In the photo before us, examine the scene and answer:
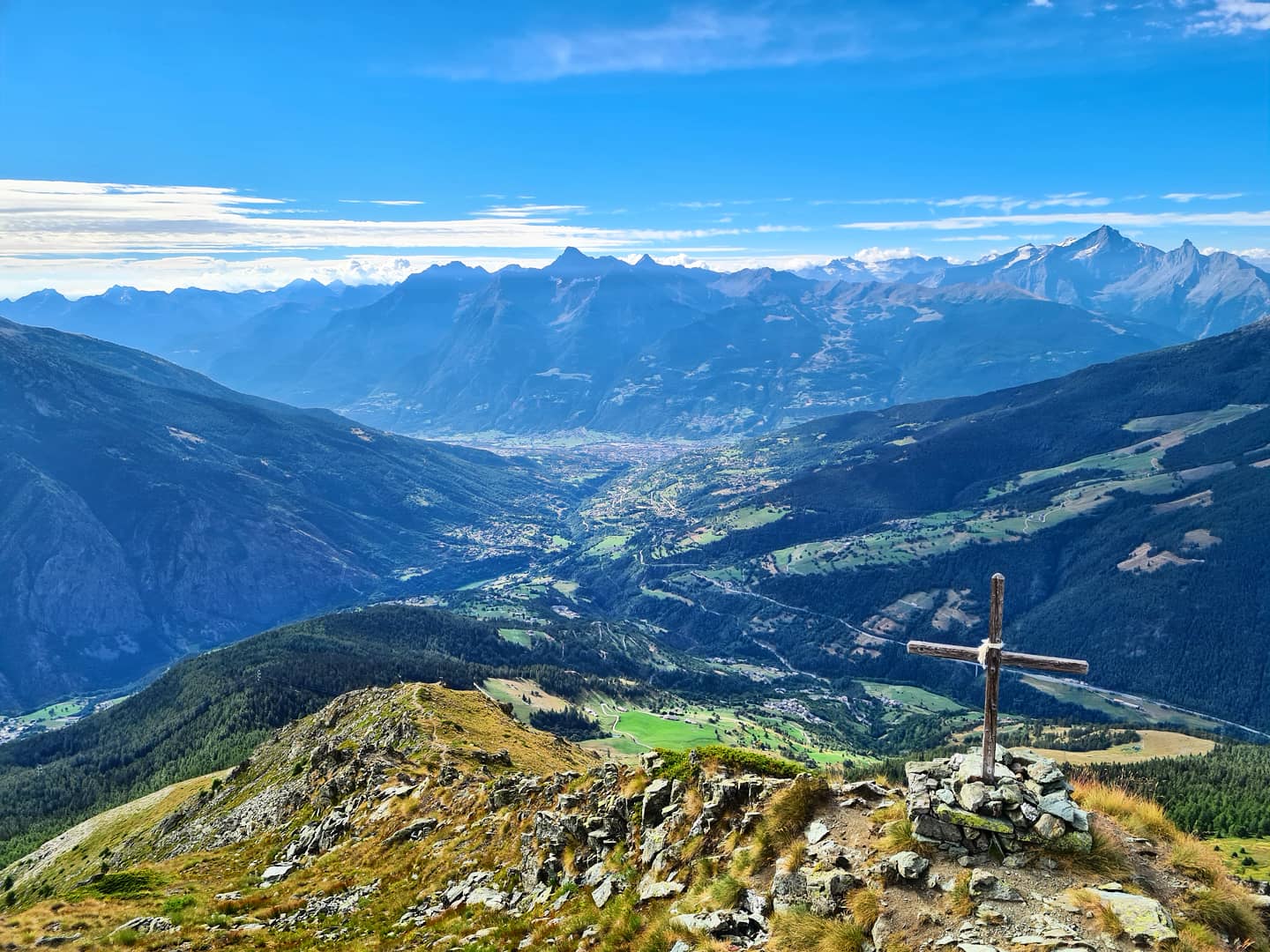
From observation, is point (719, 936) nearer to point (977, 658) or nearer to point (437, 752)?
point (977, 658)

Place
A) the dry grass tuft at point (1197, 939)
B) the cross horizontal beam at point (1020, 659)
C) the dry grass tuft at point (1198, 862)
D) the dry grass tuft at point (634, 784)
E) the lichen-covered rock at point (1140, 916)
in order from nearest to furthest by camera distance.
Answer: the dry grass tuft at point (1197, 939) → the lichen-covered rock at point (1140, 916) → the dry grass tuft at point (1198, 862) → the cross horizontal beam at point (1020, 659) → the dry grass tuft at point (634, 784)

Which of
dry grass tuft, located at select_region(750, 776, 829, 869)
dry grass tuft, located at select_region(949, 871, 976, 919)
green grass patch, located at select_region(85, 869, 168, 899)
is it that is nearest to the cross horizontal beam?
dry grass tuft, located at select_region(949, 871, 976, 919)

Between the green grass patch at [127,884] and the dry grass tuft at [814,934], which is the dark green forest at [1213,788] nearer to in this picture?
the dry grass tuft at [814,934]

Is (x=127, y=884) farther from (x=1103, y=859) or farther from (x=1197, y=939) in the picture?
(x=1197, y=939)

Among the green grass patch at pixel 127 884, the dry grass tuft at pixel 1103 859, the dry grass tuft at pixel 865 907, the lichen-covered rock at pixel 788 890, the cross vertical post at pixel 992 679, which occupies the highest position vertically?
the cross vertical post at pixel 992 679

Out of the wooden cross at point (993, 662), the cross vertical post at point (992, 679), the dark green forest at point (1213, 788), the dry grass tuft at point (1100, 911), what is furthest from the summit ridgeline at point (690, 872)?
the dark green forest at point (1213, 788)

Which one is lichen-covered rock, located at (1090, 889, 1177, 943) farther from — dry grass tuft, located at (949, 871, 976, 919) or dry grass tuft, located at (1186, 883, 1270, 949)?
dry grass tuft, located at (949, 871, 976, 919)

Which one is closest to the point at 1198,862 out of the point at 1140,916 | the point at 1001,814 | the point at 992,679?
the point at 1140,916
